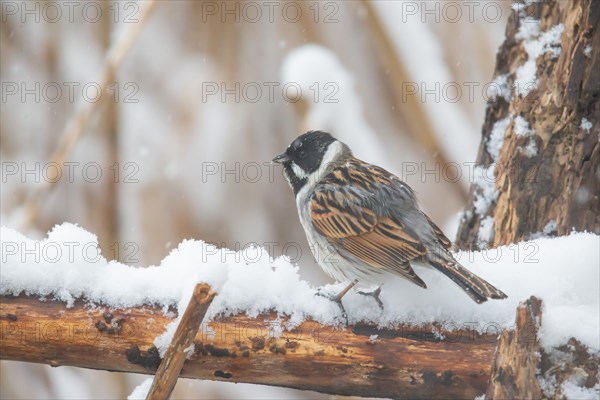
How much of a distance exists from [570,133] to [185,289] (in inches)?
87.1

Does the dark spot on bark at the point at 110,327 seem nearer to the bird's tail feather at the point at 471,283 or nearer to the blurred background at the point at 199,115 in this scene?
the bird's tail feather at the point at 471,283

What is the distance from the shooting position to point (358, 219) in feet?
13.0

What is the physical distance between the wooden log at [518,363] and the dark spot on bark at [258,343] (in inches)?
36.0

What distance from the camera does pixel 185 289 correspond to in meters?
2.83

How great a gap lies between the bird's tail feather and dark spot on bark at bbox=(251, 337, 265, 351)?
880mm

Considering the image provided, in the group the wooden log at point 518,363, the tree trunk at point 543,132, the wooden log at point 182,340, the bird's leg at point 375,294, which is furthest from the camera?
the tree trunk at point 543,132

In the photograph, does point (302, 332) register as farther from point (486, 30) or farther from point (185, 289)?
point (486, 30)

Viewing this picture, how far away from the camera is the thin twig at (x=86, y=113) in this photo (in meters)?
4.10

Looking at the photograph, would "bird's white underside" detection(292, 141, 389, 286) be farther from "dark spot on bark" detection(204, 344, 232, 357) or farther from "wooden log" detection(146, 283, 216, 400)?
"wooden log" detection(146, 283, 216, 400)

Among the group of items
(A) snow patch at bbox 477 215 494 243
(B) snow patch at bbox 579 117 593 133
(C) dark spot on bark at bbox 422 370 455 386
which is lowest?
(C) dark spot on bark at bbox 422 370 455 386

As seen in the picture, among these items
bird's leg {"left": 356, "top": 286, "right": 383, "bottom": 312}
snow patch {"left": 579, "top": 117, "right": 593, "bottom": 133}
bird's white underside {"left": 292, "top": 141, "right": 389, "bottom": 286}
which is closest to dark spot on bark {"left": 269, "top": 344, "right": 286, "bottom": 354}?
bird's leg {"left": 356, "top": 286, "right": 383, "bottom": 312}

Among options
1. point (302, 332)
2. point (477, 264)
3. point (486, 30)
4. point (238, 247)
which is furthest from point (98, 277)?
point (486, 30)

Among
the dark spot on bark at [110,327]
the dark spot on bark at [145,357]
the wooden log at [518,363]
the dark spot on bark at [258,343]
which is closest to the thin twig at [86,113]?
the dark spot on bark at [110,327]

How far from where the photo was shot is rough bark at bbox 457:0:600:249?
3727 millimetres
